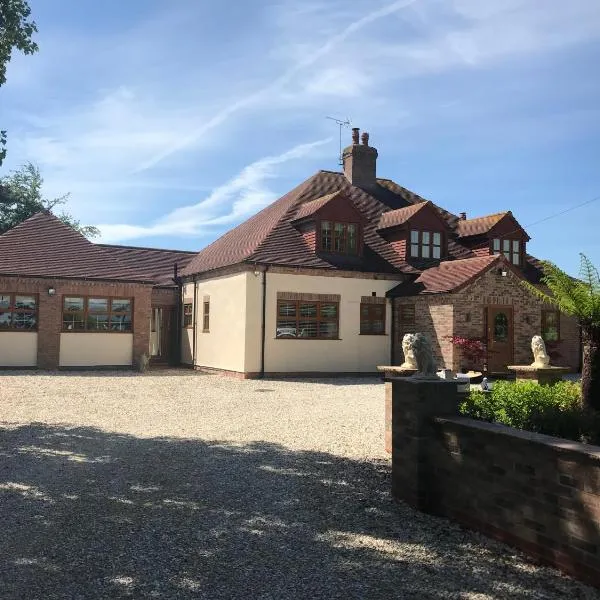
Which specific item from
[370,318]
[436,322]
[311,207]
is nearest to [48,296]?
[311,207]

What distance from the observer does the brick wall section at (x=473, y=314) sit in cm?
1930

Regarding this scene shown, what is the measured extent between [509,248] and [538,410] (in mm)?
19529

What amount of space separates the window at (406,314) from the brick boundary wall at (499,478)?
15.0 metres

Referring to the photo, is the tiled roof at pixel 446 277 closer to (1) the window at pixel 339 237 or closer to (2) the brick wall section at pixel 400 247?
(2) the brick wall section at pixel 400 247

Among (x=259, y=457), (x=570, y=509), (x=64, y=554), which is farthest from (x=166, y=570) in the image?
(x=259, y=457)

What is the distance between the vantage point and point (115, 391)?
1524cm

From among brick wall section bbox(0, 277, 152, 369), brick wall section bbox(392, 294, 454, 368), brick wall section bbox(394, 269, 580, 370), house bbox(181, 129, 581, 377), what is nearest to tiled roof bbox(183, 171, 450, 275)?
house bbox(181, 129, 581, 377)

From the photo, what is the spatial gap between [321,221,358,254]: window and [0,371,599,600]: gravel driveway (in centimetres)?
1176

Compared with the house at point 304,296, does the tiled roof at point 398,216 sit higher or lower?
higher

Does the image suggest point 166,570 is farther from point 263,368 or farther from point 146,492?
point 263,368

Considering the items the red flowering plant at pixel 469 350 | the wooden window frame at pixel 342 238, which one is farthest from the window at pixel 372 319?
the red flowering plant at pixel 469 350

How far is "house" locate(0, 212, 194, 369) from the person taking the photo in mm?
20812

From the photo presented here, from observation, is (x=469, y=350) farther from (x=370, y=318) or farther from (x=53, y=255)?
(x=53, y=255)

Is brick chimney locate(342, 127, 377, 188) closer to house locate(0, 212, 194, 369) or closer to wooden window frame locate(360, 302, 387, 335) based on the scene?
wooden window frame locate(360, 302, 387, 335)
